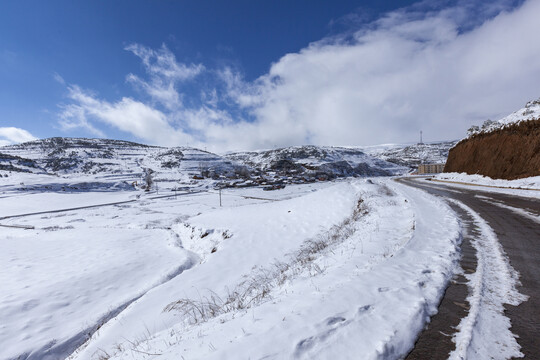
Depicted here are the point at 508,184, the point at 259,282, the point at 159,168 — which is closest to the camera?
the point at 259,282

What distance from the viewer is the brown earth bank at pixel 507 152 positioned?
59.0 feet

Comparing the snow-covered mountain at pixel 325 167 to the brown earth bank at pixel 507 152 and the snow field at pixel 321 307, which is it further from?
the snow field at pixel 321 307

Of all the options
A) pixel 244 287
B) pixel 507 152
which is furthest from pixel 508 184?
pixel 244 287

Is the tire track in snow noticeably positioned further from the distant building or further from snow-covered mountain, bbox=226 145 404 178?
snow-covered mountain, bbox=226 145 404 178

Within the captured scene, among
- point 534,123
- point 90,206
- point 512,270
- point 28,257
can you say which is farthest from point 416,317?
point 90,206

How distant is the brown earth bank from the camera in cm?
1797

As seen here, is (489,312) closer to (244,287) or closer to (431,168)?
(244,287)

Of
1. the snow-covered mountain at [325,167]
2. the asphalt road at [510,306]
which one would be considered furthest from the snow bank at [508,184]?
the snow-covered mountain at [325,167]

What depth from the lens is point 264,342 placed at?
107 inches

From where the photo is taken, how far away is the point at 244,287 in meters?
8.43

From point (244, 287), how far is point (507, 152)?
2514 centimetres

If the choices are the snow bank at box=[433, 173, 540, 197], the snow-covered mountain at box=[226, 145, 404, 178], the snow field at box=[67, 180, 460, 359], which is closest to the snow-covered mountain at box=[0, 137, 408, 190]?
the snow-covered mountain at box=[226, 145, 404, 178]

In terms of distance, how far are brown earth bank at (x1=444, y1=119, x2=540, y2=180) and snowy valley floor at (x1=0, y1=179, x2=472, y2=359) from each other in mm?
13046

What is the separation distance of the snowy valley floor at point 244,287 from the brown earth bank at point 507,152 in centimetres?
1305
